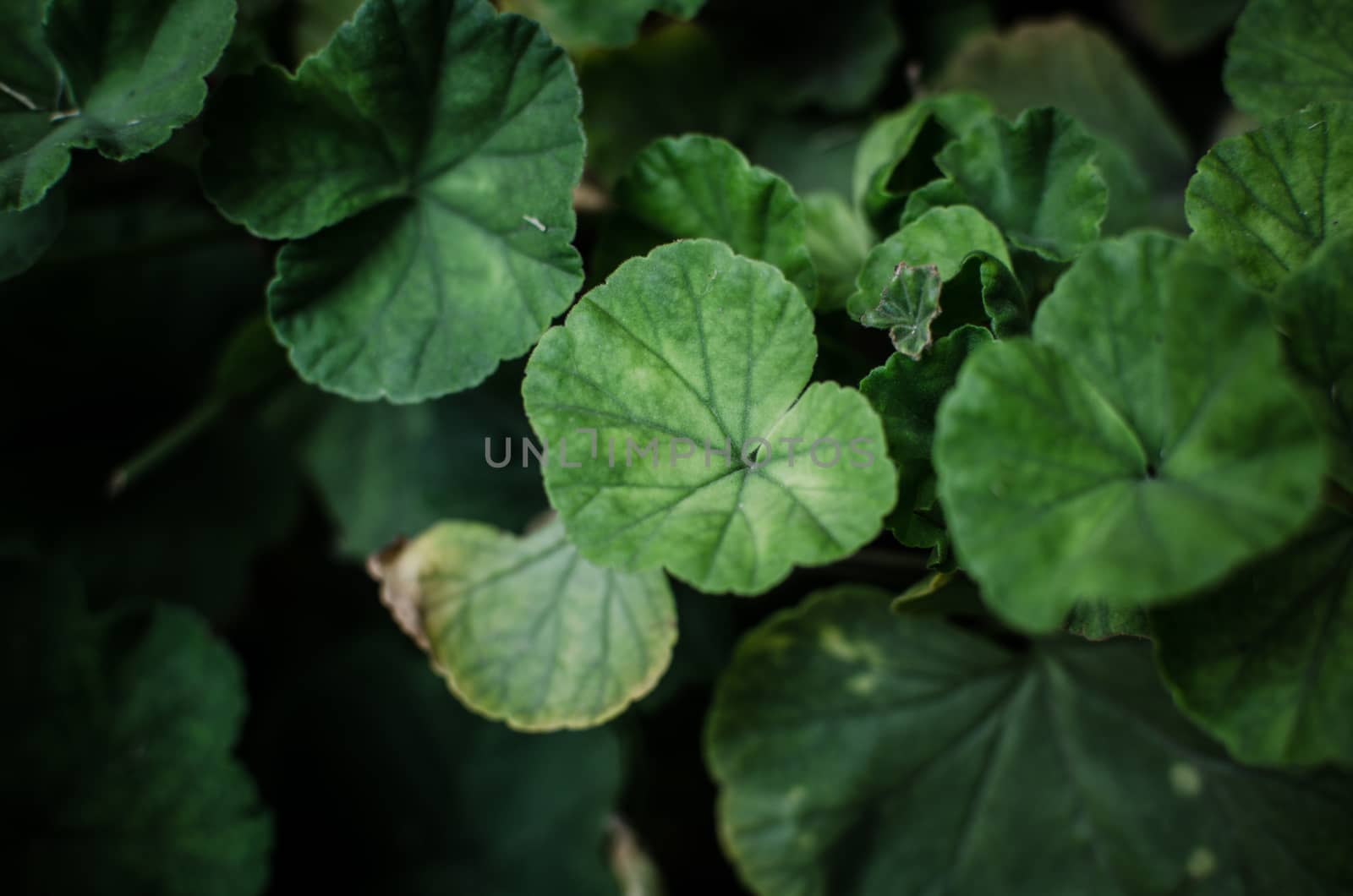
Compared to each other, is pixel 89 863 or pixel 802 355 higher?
pixel 802 355

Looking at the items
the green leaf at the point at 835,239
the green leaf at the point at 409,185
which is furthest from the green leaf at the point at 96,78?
the green leaf at the point at 835,239

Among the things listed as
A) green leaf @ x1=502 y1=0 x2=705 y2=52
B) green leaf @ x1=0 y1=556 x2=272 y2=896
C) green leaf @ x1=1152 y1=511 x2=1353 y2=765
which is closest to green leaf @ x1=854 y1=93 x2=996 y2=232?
green leaf @ x1=502 y1=0 x2=705 y2=52

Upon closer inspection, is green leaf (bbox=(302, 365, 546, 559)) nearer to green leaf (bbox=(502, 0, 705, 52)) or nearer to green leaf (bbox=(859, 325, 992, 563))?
green leaf (bbox=(502, 0, 705, 52))

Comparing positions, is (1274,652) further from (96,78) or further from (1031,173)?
(96,78)

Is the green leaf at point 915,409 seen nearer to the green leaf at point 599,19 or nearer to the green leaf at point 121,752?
the green leaf at point 599,19

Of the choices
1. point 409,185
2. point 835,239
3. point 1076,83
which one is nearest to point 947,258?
point 835,239

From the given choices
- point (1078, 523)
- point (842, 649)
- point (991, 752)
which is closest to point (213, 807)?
point (842, 649)

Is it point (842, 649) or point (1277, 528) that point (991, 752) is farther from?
point (1277, 528)
